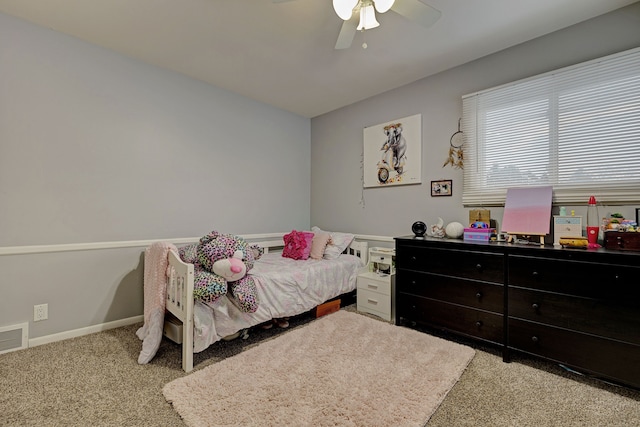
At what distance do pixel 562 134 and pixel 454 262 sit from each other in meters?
1.32

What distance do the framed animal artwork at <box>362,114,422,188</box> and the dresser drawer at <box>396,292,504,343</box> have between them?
51.5 inches

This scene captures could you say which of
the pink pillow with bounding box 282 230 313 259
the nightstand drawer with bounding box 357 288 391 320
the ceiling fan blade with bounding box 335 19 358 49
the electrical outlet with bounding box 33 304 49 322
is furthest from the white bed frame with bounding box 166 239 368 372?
the ceiling fan blade with bounding box 335 19 358 49

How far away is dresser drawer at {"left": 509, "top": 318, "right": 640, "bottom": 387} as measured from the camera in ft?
5.39

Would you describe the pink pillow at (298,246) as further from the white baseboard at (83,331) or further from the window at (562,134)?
the window at (562,134)

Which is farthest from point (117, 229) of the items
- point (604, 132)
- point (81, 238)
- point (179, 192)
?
point (604, 132)

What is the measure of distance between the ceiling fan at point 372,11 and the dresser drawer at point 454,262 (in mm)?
1680

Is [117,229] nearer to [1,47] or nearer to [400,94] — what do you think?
[1,47]

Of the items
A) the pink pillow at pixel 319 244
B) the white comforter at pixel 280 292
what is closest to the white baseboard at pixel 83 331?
the white comforter at pixel 280 292

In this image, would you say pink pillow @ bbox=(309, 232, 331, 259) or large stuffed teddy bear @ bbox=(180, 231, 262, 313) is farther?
pink pillow @ bbox=(309, 232, 331, 259)

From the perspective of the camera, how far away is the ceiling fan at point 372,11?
1.64m

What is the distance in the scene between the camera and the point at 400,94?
10.8 feet

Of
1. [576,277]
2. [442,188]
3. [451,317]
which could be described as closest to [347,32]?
[442,188]

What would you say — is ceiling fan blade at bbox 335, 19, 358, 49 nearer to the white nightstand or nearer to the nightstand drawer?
the white nightstand

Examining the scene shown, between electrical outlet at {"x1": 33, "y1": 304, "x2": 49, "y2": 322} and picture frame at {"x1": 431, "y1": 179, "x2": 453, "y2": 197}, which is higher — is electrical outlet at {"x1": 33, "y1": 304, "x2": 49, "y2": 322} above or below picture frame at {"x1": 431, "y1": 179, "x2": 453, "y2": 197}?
below
